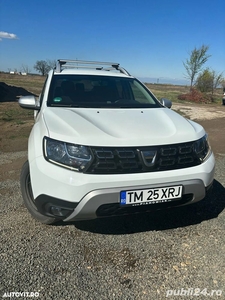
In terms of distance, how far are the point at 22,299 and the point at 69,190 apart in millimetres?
836

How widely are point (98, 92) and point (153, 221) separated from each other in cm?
186

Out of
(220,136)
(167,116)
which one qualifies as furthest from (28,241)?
(220,136)

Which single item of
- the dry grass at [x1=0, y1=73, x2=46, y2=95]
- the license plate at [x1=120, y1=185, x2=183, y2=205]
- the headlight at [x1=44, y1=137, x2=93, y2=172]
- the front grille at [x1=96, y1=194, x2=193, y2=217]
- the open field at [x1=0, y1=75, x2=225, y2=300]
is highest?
the headlight at [x1=44, y1=137, x2=93, y2=172]

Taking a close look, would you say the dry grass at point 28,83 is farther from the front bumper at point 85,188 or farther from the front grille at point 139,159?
the front grille at point 139,159

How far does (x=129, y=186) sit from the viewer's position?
227 cm

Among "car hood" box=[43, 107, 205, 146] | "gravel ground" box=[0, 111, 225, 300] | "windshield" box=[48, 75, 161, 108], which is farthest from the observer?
"windshield" box=[48, 75, 161, 108]

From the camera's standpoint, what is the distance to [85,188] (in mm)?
2195

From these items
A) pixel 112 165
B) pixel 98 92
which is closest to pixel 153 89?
pixel 98 92

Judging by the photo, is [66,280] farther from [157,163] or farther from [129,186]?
[157,163]

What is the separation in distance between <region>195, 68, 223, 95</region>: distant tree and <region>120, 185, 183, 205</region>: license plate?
77.1 feet

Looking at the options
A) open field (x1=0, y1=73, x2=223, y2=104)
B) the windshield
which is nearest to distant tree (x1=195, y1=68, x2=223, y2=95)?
open field (x1=0, y1=73, x2=223, y2=104)

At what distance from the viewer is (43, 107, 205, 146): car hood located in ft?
7.65

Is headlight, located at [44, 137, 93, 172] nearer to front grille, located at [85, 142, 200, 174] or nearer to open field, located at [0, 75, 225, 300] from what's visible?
front grille, located at [85, 142, 200, 174]

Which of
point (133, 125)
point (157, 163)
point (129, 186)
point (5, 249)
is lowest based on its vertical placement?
point (5, 249)
